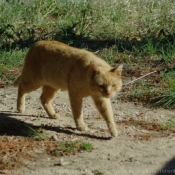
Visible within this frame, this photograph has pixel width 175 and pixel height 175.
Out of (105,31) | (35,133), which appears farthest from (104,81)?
(105,31)

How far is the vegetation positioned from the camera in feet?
26.2

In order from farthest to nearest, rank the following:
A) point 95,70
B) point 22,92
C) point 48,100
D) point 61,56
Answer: point 22,92
point 48,100
point 61,56
point 95,70

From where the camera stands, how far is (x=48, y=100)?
6.18 meters

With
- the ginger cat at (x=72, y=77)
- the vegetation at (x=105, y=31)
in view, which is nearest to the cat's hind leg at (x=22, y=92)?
the ginger cat at (x=72, y=77)

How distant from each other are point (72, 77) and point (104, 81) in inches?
18.0

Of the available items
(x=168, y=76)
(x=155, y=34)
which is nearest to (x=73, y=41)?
(x=155, y=34)

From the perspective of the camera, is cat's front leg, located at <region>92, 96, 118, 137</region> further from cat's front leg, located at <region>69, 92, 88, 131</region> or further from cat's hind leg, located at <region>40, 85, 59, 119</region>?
cat's hind leg, located at <region>40, 85, 59, 119</region>

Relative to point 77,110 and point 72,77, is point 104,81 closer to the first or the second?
point 72,77

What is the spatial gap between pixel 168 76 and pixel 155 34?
2.71m

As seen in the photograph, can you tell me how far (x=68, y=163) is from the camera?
482 centimetres

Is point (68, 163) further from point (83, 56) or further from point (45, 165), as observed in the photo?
point (83, 56)

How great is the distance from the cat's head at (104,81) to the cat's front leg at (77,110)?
1.00 ft

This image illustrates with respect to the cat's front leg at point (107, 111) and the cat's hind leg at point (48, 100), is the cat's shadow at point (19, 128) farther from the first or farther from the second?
the cat's hind leg at point (48, 100)

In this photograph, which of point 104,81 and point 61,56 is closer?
point 104,81
